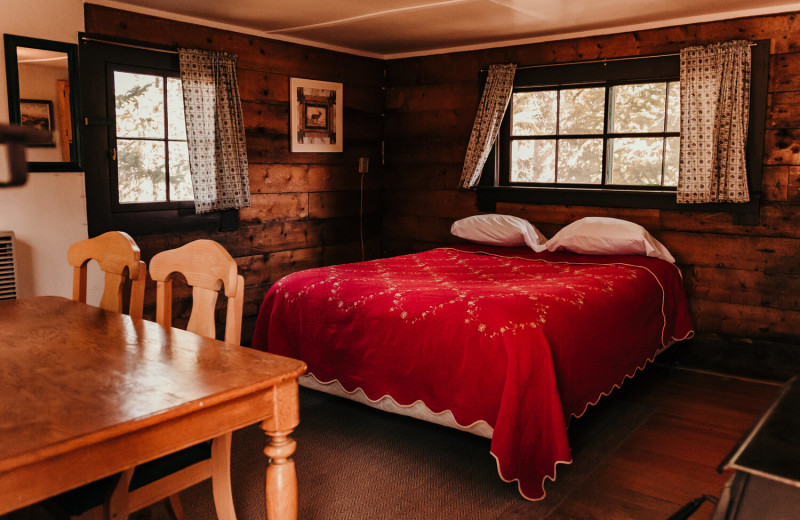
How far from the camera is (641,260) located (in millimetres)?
3934

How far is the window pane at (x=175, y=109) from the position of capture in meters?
4.11

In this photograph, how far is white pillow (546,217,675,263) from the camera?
4012mm

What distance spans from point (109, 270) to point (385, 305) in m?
1.15

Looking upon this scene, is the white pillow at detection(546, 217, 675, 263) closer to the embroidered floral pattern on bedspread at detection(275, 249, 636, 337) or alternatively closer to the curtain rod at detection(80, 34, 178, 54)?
the embroidered floral pattern on bedspread at detection(275, 249, 636, 337)

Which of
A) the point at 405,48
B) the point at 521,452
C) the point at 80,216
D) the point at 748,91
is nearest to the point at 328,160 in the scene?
the point at 405,48

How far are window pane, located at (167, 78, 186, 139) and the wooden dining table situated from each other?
243 centimetres

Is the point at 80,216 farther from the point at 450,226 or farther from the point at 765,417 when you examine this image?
the point at 765,417

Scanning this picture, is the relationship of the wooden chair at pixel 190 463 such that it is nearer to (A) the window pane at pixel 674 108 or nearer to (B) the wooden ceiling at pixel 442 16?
(B) the wooden ceiling at pixel 442 16

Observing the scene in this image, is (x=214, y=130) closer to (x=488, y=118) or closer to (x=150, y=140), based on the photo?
(x=150, y=140)

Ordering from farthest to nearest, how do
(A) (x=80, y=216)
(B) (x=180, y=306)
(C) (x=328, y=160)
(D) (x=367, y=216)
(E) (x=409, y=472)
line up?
(D) (x=367, y=216) → (C) (x=328, y=160) → (B) (x=180, y=306) → (A) (x=80, y=216) → (E) (x=409, y=472)

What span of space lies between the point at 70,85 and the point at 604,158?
3318 mm

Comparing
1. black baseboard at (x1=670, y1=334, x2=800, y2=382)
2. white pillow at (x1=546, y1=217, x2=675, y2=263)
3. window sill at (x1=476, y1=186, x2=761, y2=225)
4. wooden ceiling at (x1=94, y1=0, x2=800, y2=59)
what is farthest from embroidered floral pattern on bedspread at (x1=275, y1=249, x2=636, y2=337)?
wooden ceiling at (x1=94, y1=0, x2=800, y2=59)

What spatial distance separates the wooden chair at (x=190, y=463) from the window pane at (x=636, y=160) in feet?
10.7

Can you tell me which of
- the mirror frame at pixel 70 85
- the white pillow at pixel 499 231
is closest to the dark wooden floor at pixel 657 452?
the white pillow at pixel 499 231
